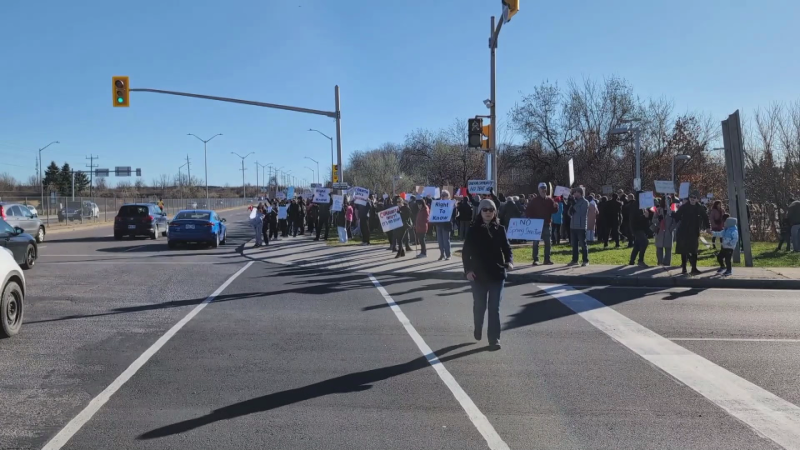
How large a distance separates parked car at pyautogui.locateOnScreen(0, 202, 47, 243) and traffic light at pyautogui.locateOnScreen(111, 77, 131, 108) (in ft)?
20.9

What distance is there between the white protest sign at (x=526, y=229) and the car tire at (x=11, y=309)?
33.4 feet

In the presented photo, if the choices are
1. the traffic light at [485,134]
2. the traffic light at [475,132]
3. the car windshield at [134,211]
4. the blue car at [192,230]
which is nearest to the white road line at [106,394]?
the traffic light at [475,132]

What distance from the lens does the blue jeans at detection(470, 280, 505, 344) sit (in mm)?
7438

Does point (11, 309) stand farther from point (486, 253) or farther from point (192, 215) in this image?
point (192, 215)

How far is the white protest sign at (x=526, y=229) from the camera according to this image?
48.3 feet

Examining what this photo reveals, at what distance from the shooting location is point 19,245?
14781mm

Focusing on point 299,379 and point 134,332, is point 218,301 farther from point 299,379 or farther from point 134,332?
point 299,379

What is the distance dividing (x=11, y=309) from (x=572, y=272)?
10.7 m

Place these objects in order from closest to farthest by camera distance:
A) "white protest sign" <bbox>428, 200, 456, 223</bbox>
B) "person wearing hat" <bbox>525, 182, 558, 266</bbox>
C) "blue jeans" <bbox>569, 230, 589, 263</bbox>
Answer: "person wearing hat" <bbox>525, 182, 558, 266</bbox>, "blue jeans" <bbox>569, 230, 589, 263</bbox>, "white protest sign" <bbox>428, 200, 456, 223</bbox>

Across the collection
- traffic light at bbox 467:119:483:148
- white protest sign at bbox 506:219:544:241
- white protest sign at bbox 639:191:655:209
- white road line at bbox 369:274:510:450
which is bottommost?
white road line at bbox 369:274:510:450

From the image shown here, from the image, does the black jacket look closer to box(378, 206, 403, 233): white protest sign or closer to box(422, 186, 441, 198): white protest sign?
box(378, 206, 403, 233): white protest sign

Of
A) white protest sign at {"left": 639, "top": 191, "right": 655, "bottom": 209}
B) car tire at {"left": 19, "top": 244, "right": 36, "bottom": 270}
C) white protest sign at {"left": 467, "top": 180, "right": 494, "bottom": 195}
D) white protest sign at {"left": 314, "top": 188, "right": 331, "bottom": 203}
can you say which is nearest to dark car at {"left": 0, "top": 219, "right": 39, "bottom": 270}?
car tire at {"left": 19, "top": 244, "right": 36, "bottom": 270}

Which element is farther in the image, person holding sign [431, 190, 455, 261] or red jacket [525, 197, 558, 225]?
person holding sign [431, 190, 455, 261]

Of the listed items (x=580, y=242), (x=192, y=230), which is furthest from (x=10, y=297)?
(x=192, y=230)
